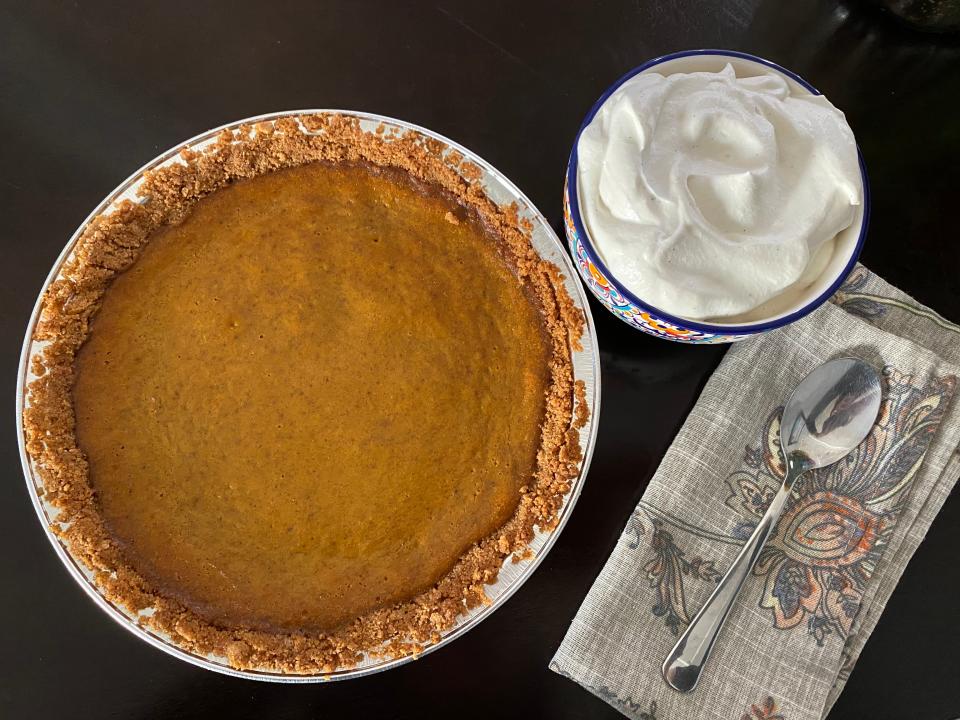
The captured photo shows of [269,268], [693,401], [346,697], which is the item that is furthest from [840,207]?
[346,697]

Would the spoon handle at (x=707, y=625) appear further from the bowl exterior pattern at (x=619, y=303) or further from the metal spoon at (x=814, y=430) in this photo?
the bowl exterior pattern at (x=619, y=303)

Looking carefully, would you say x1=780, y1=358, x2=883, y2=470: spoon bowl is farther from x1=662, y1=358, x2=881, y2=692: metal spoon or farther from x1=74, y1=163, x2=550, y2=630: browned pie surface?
x1=74, y1=163, x2=550, y2=630: browned pie surface

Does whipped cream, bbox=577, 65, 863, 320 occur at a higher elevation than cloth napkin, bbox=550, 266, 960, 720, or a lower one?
higher

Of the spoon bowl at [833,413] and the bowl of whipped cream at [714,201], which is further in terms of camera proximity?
the spoon bowl at [833,413]

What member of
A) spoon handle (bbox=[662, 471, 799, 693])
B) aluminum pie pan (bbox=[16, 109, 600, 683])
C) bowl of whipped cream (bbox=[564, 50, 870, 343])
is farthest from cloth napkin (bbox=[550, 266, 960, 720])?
bowl of whipped cream (bbox=[564, 50, 870, 343])

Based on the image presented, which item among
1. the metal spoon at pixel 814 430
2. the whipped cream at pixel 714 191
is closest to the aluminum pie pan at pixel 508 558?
the whipped cream at pixel 714 191

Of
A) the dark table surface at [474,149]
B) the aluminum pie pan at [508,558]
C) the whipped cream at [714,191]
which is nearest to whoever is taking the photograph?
the whipped cream at [714,191]

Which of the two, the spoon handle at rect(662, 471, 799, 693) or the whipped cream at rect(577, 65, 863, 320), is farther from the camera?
the spoon handle at rect(662, 471, 799, 693)
